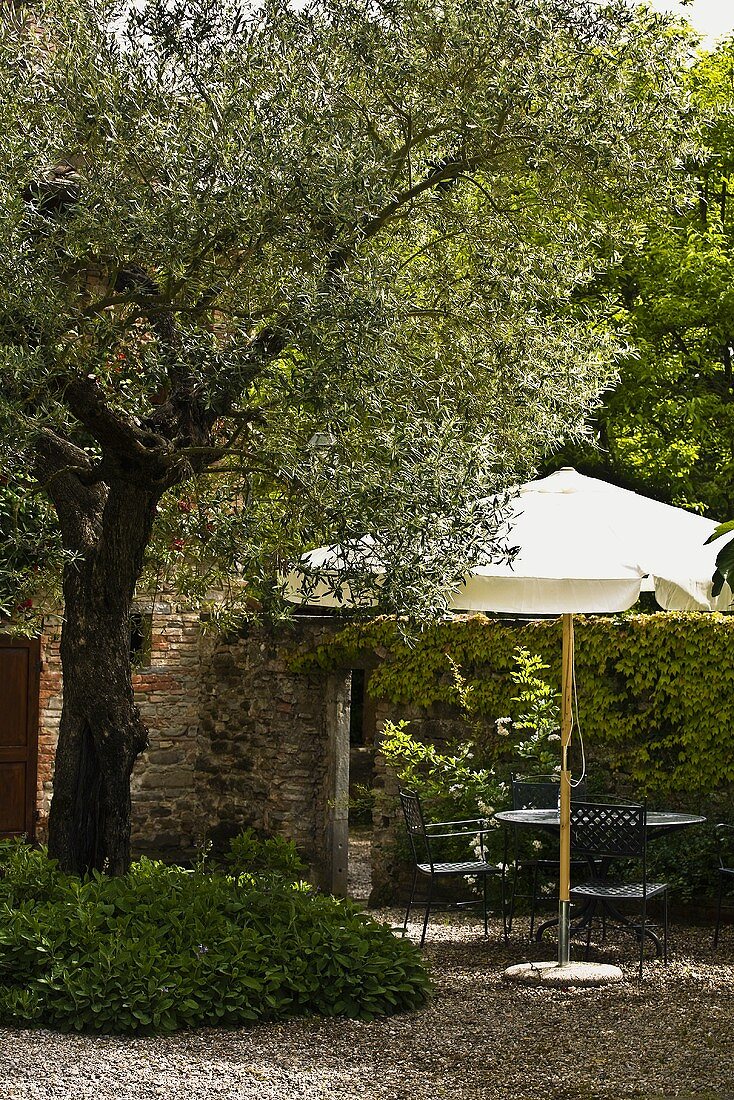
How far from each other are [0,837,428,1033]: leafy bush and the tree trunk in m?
0.24

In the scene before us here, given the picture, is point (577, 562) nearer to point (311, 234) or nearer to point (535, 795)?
point (311, 234)

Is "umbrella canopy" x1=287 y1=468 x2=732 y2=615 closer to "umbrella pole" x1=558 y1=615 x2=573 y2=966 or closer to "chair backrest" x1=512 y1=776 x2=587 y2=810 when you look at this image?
"umbrella pole" x1=558 y1=615 x2=573 y2=966

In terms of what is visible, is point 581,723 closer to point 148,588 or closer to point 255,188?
point 148,588

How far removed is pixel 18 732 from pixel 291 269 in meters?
7.15

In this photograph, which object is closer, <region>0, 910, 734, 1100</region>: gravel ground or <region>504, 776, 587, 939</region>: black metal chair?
<region>0, 910, 734, 1100</region>: gravel ground

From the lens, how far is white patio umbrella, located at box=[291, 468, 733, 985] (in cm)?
641

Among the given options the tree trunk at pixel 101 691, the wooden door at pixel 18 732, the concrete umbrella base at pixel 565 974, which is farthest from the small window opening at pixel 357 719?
the tree trunk at pixel 101 691

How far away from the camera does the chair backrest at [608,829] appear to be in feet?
23.7

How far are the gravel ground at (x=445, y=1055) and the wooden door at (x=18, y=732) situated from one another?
5839mm

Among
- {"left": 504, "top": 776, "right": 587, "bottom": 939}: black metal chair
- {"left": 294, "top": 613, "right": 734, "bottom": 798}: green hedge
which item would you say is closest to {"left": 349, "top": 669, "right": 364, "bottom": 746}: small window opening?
{"left": 294, "top": 613, "right": 734, "bottom": 798}: green hedge

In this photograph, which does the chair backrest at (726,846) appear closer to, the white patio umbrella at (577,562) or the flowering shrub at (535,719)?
the flowering shrub at (535,719)

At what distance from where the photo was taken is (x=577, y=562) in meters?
6.42

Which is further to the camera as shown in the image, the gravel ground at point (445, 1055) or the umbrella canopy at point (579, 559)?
the umbrella canopy at point (579, 559)

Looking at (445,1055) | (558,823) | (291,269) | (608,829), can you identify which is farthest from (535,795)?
(291,269)
